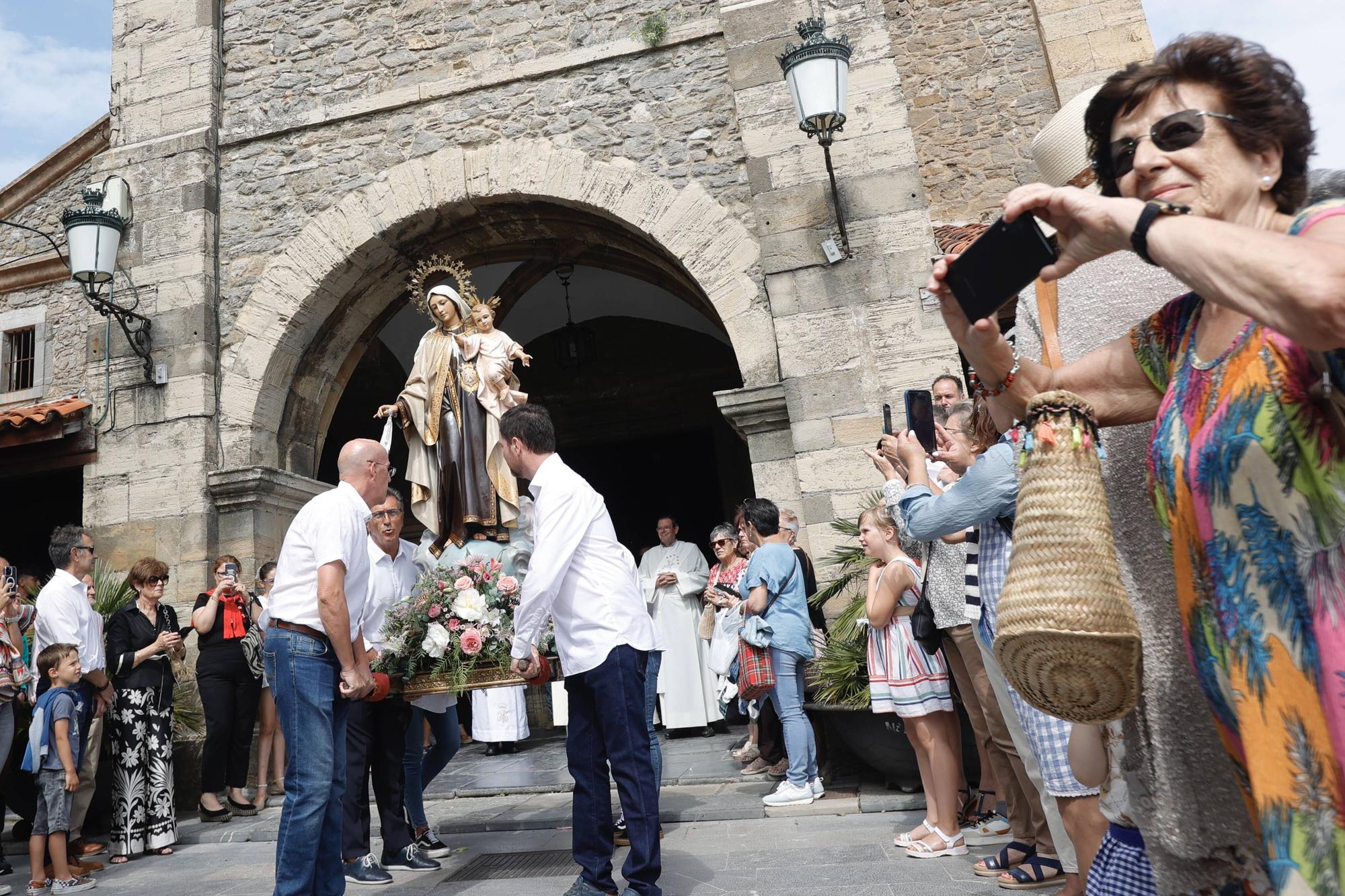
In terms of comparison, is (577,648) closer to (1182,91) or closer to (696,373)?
(1182,91)

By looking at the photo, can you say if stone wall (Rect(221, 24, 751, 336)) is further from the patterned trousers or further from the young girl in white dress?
the young girl in white dress

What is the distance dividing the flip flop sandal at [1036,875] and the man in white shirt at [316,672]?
241 centimetres


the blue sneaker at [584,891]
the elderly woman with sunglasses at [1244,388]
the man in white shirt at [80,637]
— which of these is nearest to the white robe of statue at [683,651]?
the man in white shirt at [80,637]

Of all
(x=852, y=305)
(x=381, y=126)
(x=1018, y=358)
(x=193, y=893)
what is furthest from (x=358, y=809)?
(x=381, y=126)

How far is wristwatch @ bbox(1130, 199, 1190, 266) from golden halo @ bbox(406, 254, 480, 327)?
616 cm

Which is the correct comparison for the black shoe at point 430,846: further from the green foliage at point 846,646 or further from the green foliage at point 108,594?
the green foliage at point 108,594

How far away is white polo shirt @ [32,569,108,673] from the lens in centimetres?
505

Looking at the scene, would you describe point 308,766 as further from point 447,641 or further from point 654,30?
point 654,30

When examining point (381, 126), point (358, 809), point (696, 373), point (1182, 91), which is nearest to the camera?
point (1182, 91)

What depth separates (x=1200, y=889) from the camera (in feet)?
4.26

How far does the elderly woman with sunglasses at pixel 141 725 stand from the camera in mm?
5293

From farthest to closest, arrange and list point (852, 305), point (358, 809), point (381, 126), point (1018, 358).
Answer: point (381, 126) < point (852, 305) < point (358, 809) < point (1018, 358)

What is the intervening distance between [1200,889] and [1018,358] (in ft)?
2.79

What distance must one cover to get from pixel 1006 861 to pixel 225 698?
496 cm
